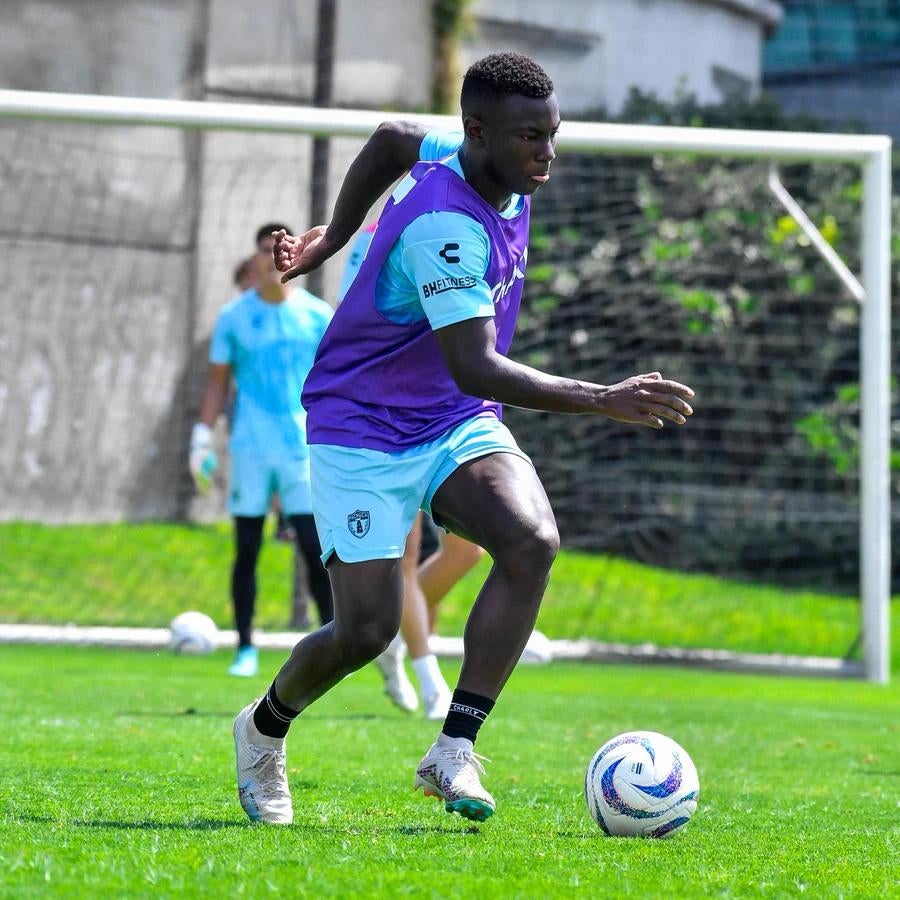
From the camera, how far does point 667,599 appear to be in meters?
13.3

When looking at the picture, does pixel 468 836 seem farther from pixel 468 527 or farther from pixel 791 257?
pixel 791 257

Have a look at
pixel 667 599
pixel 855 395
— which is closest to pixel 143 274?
pixel 667 599

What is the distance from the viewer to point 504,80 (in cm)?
419

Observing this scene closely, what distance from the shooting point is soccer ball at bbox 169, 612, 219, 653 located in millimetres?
9914

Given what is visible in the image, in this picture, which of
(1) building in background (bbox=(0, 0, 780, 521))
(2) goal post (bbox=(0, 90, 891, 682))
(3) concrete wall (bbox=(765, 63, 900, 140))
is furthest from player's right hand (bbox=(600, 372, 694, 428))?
(3) concrete wall (bbox=(765, 63, 900, 140))

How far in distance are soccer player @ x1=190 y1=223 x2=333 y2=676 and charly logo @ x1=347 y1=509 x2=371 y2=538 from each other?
185 inches

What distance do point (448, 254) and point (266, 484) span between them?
5.18 meters

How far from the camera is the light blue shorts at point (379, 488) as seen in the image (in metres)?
4.28

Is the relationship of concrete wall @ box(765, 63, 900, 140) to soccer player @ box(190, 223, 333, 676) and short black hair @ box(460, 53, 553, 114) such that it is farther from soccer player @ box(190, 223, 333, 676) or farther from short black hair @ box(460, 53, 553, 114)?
short black hair @ box(460, 53, 553, 114)

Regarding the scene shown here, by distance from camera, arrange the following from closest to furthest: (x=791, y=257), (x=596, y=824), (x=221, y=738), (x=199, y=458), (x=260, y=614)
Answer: (x=596, y=824), (x=221, y=738), (x=199, y=458), (x=260, y=614), (x=791, y=257)

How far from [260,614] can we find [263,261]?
4.52 metres

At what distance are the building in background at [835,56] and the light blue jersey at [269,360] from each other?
1146cm

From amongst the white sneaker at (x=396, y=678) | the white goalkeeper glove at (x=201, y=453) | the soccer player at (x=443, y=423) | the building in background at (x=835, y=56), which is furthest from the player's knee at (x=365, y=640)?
the building in background at (x=835, y=56)

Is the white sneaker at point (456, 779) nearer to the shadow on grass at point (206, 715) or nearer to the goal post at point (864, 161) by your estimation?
A: the shadow on grass at point (206, 715)
